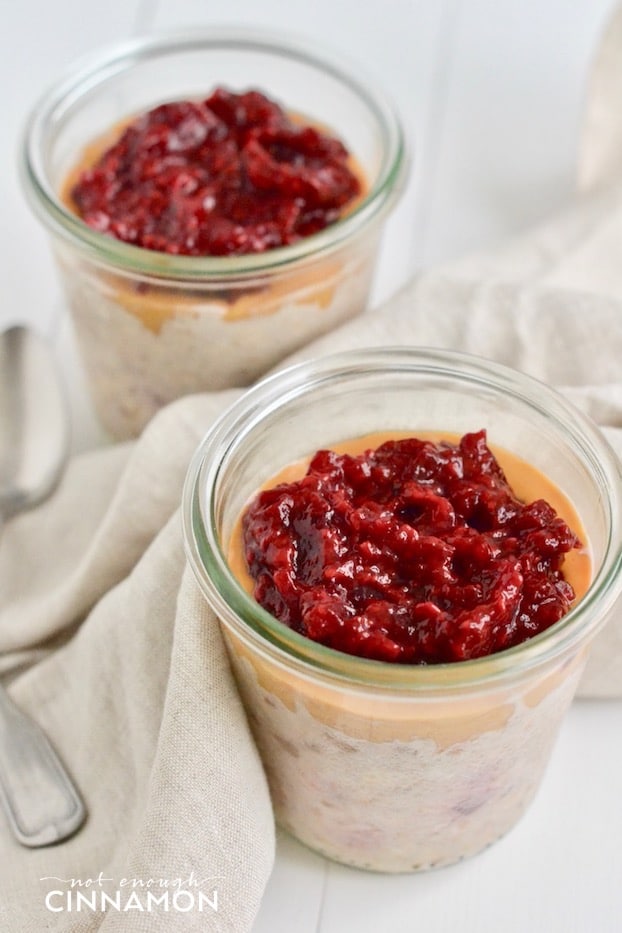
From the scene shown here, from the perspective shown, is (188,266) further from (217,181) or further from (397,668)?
(397,668)

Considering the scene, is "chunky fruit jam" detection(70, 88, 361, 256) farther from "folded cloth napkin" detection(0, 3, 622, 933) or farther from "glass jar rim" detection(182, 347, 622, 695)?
"glass jar rim" detection(182, 347, 622, 695)

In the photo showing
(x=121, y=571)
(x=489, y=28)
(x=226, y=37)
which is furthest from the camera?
(x=489, y=28)

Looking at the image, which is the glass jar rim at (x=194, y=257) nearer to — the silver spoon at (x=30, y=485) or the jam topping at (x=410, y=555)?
the silver spoon at (x=30, y=485)

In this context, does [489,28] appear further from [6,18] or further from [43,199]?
[43,199]

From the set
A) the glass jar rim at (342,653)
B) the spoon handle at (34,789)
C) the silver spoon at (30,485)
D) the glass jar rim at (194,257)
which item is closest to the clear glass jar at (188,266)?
the glass jar rim at (194,257)

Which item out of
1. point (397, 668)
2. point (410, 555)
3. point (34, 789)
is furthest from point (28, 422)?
point (397, 668)

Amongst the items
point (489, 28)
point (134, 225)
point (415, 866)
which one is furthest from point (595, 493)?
point (489, 28)

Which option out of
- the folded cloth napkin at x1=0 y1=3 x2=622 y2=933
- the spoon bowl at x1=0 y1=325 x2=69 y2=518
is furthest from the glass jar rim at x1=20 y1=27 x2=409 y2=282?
the spoon bowl at x1=0 y1=325 x2=69 y2=518
